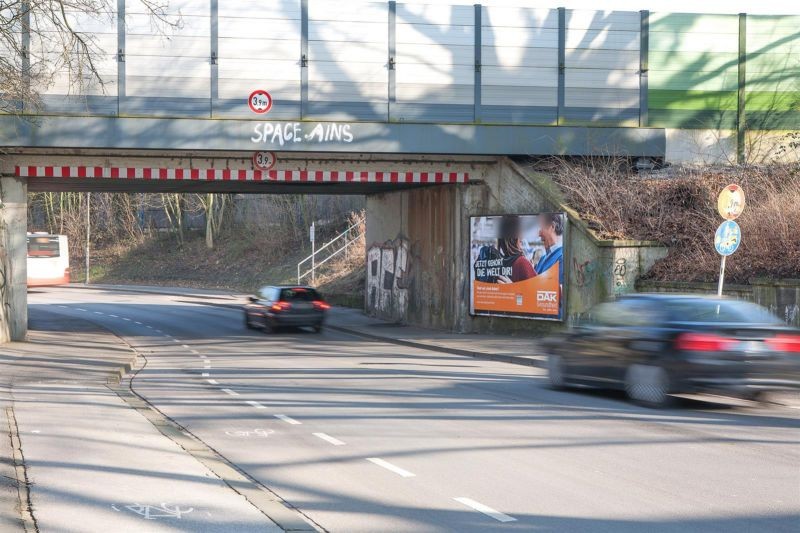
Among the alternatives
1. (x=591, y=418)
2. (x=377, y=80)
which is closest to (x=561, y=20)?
(x=377, y=80)

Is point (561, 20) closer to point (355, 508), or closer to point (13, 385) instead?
point (13, 385)

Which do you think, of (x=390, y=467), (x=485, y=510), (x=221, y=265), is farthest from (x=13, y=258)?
(x=221, y=265)

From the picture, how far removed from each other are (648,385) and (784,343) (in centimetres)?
176

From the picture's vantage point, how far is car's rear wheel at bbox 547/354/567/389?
14.9 metres

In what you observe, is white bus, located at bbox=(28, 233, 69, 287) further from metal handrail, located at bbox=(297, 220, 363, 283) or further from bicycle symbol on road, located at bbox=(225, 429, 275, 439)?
bicycle symbol on road, located at bbox=(225, 429, 275, 439)

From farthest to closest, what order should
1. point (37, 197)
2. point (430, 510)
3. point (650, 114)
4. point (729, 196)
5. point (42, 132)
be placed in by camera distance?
point (37, 197) → point (650, 114) → point (42, 132) → point (729, 196) → point (430, 510)

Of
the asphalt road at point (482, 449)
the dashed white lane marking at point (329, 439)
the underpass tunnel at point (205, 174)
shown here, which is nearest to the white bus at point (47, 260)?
the underpass tunnel at point (205, 174)

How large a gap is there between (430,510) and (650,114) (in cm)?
2178

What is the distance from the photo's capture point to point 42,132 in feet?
77.6

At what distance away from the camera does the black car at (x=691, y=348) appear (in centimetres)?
1210

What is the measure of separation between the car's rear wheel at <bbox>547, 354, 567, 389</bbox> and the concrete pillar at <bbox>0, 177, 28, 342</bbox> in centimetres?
1513

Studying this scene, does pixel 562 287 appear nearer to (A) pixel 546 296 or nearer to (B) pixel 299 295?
(A) pixel 546 296

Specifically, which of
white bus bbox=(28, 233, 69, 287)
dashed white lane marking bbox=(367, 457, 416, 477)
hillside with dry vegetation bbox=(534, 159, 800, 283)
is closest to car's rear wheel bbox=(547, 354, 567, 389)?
dashed white lane marking bbox=(367, 457, 416, 477)

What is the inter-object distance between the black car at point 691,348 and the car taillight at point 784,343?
1 cm
